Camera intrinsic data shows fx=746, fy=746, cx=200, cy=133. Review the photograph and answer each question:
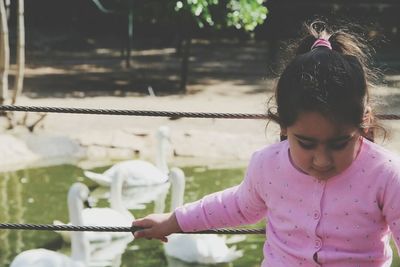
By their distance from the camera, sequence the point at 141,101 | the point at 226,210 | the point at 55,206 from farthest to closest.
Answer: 1. the point at 141,101
2. the point at 55,206
3. the point at 226,210

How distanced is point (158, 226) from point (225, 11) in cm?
773

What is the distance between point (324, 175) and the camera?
1.65 meters

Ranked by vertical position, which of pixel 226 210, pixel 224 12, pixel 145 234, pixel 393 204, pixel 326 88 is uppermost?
pixel 326 88

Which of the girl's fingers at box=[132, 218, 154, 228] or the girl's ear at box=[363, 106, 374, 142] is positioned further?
the girl's fingers at box=[132, 218, 154, 228]

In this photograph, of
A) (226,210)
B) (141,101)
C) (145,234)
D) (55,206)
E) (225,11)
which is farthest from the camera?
(141,101)

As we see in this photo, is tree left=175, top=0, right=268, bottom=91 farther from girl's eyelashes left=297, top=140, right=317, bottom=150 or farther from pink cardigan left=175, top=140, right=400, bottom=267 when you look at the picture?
girl's eyelashes left=297, top=140, right=317, bottom=150

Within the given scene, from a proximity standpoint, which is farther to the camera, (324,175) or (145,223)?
(145,223)

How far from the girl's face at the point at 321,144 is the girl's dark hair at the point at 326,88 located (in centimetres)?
2

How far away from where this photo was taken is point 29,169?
6816 millimetres

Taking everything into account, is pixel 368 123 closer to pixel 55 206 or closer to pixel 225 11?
pixel 55 206

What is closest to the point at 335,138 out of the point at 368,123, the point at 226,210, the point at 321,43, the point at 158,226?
the point at 368,123

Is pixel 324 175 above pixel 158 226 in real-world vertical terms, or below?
above

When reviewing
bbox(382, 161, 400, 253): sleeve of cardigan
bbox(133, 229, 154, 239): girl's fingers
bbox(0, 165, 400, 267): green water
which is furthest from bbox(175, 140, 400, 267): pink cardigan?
bbox(0, 165, 400, 267): green water

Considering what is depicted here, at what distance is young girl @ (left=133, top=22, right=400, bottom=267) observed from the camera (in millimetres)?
1570
